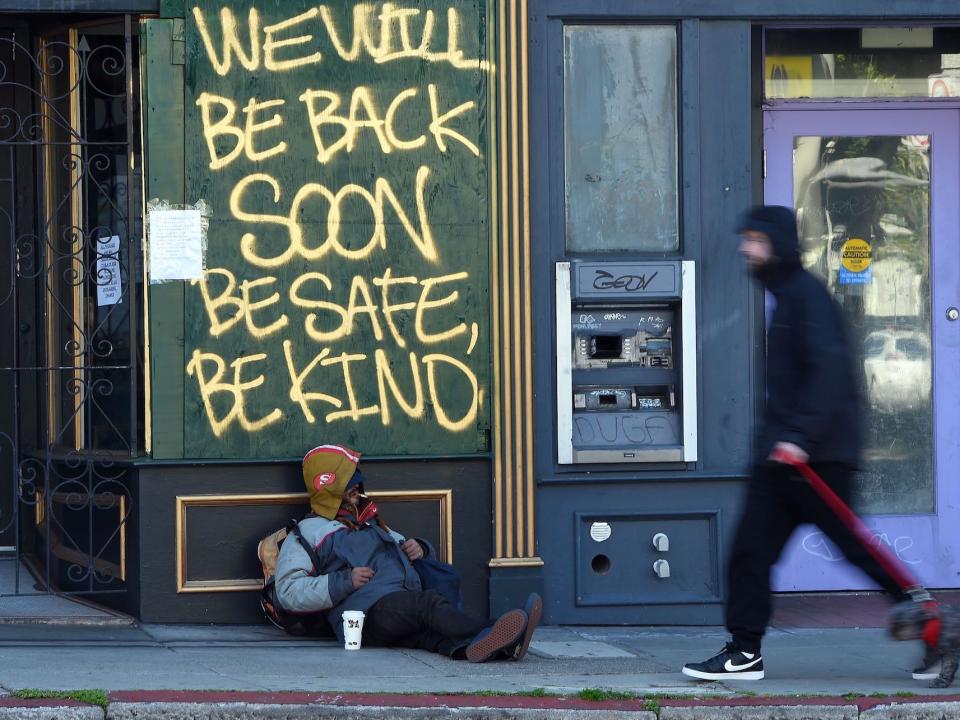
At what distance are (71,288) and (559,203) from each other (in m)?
2.62

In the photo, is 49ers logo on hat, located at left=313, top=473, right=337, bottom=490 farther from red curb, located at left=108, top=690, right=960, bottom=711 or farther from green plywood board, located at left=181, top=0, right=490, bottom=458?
red curb, located at left=108, top=690, right=960, bottom=711

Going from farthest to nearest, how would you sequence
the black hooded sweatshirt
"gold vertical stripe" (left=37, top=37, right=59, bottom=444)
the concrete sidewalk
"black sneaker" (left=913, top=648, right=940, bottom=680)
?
"gold vertical stripe" (left=37, top=37, right=59, bottom=444) < "black sneaker" (left=913, top=648, right=940, bottom=680) < the black hooded sweatshirt < the concrete sidewalk

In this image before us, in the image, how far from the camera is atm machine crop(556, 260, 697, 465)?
7398 millimetres

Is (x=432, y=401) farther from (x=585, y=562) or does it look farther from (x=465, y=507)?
(x=585, y=562)

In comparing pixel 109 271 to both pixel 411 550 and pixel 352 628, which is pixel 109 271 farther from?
pixel 352 628

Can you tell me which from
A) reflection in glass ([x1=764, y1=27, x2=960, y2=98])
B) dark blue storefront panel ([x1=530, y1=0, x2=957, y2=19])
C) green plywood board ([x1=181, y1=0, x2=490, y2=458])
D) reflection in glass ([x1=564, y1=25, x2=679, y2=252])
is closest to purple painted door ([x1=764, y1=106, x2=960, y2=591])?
reflection in glass ([x1=764, y1=27, x2=960, y2=98])

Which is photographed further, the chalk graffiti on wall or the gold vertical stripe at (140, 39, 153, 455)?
the chalk graffiti on wall

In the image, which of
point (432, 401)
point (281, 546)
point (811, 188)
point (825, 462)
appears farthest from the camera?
point (811, 188)

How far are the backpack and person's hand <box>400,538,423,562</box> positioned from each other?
0.44 metres

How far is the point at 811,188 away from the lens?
8180mm

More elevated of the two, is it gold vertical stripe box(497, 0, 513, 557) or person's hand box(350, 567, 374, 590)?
gold vertical stripe box(497, 0, 513, 557)

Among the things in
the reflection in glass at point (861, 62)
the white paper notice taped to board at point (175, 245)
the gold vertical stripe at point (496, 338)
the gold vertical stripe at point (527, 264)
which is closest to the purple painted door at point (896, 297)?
the reflection in glass at point (861, 62)

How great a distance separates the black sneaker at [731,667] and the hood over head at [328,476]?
6.51 feet

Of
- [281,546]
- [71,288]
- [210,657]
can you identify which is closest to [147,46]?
[71,288]
